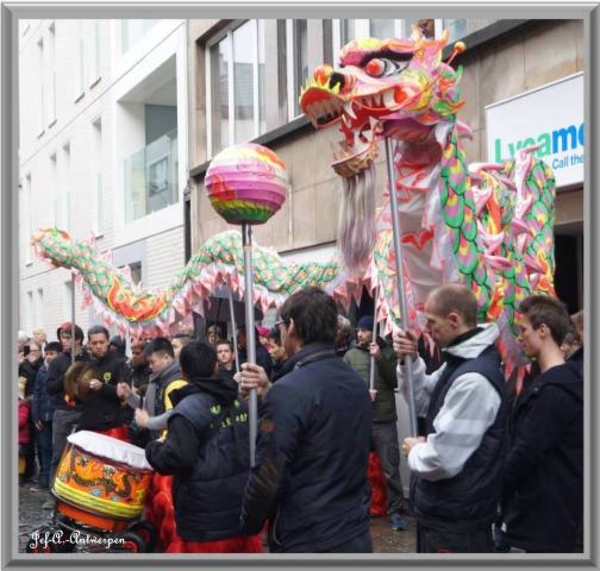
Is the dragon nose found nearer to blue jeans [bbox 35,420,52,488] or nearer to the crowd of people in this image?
the crowd of people

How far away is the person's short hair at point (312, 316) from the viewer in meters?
3.30

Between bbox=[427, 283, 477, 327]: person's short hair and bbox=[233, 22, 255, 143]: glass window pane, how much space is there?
7906 millimetres

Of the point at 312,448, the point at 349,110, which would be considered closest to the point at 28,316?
the point at 349,110

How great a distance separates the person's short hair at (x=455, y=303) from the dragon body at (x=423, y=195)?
27.8 inches

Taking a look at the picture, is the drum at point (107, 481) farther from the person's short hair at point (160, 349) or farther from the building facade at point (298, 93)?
the building facade at point (298, 93)

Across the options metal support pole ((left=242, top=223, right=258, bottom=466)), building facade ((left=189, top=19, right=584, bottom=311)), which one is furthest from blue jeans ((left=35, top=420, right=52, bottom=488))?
metal support pole ((left=242, top=223, right=258, bottom=466))

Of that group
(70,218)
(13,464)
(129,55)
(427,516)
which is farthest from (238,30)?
(427,516)

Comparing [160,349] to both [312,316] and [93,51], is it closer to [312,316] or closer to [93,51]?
[312,316]

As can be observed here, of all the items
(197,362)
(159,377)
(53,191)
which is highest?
(53,191)

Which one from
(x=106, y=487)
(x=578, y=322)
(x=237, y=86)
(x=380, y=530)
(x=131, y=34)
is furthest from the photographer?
(x=237, y=86)

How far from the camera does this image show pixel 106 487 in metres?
4.86

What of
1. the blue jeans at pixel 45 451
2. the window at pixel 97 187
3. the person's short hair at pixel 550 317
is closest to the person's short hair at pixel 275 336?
the blue jeans at pixel 45 451

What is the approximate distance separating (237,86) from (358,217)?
7.20 meters

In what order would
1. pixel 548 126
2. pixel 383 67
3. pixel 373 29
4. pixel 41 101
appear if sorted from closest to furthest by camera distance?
pixel 383 67 → pixel 548 126 → pixel 373 29 → pixel 41 101
